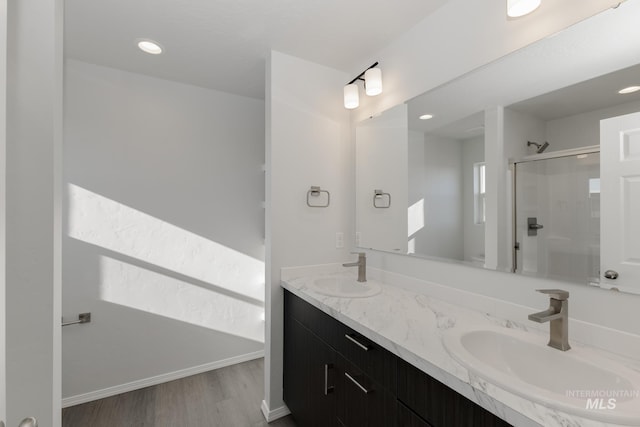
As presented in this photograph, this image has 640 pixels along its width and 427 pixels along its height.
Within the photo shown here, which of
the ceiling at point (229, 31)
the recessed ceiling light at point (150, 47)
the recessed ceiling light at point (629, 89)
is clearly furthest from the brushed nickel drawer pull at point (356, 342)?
the recessed ceiling light at point (150, 47)

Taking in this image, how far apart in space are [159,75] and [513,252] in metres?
2.76

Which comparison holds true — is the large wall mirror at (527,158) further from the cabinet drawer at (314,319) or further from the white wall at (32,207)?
the white wall at (32,207)

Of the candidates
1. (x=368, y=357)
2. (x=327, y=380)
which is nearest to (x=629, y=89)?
(x=368, y=357)

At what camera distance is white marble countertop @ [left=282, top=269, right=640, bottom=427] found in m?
0.66

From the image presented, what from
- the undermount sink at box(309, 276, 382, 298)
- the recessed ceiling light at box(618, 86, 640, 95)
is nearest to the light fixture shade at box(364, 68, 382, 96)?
the recessed ceiling light at box(618, 86, 640, 95)

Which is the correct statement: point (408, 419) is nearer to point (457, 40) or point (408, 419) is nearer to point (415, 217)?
point (415, 217)

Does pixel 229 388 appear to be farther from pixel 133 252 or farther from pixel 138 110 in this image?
pixel 138 110

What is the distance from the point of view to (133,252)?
2.26 meters

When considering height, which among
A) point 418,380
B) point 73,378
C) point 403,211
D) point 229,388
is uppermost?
point 403,211

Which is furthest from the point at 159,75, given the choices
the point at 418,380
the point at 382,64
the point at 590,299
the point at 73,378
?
the point at 590,299

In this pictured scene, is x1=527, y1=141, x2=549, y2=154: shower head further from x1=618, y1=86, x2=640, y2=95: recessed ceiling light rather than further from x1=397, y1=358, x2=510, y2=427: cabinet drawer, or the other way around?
x1=397, y1=358, x2=510, y2=427: cabinet drawer

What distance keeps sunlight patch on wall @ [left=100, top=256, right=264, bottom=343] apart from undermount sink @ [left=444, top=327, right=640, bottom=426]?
2.08m

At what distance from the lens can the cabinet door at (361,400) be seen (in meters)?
1.07

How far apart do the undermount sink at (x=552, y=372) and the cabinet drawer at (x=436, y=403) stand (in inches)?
3.4
